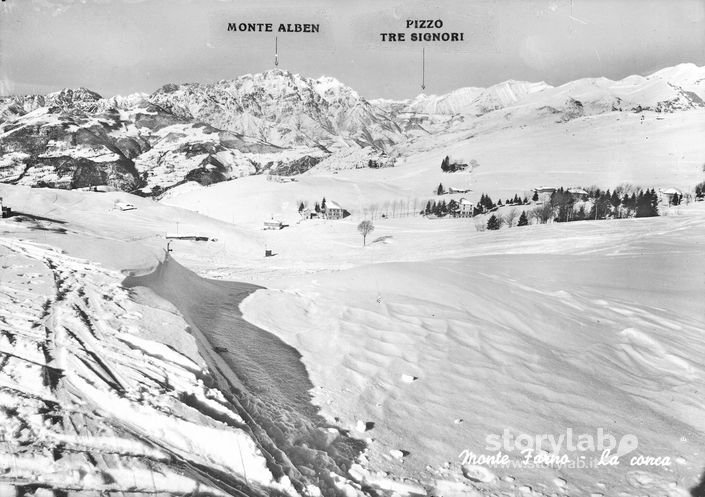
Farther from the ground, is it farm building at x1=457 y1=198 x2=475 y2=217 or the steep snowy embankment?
A: farm building at x1=457 y1=198 x2=475 y2=217

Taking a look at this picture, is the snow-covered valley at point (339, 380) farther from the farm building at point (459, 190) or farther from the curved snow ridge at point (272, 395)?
the farm building at point (459, 190)

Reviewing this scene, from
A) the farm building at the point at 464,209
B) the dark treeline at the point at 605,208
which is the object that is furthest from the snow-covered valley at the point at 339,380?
the farm building at the point at 464,209

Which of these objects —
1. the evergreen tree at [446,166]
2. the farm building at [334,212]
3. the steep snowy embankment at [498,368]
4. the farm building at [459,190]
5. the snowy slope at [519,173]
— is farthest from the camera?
the evergreen tree at [446,166]

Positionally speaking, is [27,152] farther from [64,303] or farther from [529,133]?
[64,303]

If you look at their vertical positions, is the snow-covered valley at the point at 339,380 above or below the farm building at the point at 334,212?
below

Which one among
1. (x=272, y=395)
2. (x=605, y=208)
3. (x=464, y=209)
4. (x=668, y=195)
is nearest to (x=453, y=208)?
(x=464, y=209)

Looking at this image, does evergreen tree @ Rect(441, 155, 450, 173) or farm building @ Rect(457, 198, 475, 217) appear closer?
farm building @ Rect(457, 198, 475, 217)

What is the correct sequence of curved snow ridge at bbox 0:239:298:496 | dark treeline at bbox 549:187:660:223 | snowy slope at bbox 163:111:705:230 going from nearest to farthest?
curved snow ridge at bbox 0:239:298:496 < dark treeline at bbox 549:187:660:223 < snowy slope at bbox 163:111:705:230

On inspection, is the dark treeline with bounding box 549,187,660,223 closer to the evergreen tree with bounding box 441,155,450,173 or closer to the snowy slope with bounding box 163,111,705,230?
the snowy slope with bounding box 163,111,705,230

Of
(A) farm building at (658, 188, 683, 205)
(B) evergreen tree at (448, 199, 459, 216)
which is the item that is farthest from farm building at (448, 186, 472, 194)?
(A) farm building at (658, 188, 683, 205)
